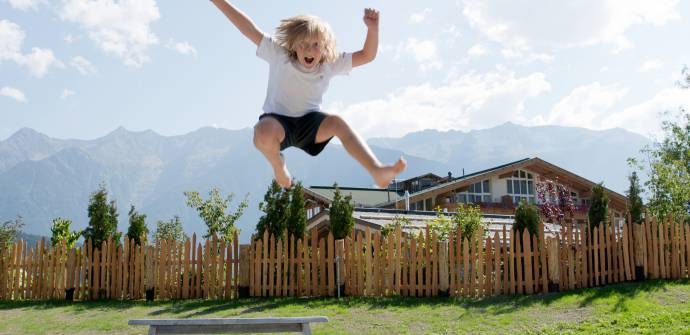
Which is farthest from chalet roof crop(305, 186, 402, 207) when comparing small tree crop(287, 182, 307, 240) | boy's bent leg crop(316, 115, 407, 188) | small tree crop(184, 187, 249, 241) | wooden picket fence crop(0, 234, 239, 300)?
boy's bent leg crop(316, 115, 407, 188)

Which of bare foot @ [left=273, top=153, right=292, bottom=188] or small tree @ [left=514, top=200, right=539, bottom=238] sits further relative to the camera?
small tree @ [left=514, top=200, right=539, bottom=238]

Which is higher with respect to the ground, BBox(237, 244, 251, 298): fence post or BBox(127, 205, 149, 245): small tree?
BBox(127, 205, 149, 245): small tree

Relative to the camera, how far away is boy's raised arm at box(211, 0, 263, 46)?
3652 millimetres

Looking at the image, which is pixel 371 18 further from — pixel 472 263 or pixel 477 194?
pixel 477 194

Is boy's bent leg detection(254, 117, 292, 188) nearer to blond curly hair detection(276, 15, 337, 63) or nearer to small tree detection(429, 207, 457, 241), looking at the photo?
blond curly hair detection(276, 15, 337, 63)

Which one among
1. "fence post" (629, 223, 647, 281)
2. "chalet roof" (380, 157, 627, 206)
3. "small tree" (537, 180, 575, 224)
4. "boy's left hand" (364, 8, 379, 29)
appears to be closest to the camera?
"boy's left hand" (364, 8, 379, 29)

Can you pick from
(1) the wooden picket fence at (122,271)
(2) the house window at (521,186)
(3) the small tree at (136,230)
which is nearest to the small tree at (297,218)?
(1) the wooden picket fence at (122,271)

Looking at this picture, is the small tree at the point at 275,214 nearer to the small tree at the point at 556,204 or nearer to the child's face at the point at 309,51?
the small tree at the point at 556,204

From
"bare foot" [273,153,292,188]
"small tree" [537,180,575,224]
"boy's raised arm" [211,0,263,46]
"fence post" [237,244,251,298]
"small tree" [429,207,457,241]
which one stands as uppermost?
"boy's raised arm" [211,0,263,46]

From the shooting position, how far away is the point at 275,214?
13.6 m

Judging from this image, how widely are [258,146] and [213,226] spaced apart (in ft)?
75.8

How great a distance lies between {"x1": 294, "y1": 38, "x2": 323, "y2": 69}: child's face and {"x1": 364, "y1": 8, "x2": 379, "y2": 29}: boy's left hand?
1.46 ft

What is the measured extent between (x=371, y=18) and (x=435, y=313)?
738 cm

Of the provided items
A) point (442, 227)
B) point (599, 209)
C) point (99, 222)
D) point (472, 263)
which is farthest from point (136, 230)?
point (599, 209)
